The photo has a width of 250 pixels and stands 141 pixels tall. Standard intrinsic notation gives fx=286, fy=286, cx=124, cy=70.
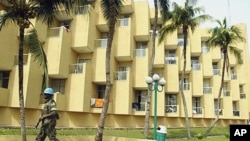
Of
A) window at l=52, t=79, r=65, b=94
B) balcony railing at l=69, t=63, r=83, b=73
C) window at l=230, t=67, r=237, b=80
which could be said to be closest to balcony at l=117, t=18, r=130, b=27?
balcony railing at l=69, t=63, r=83, b=73

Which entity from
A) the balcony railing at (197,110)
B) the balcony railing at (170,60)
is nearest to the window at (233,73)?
the balcony railing at (197,110)

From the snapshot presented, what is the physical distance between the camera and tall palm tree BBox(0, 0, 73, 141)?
12.5 m

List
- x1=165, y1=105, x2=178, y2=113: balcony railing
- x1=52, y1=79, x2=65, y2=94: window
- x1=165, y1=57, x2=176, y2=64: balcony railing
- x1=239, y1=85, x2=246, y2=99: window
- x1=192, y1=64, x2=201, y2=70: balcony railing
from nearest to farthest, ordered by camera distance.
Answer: x1=52, y1=79, x2=65, y2=94: window < x1=165, y1=105, x2=178, y2=113: balcony railing < x1=165, y1=57, x2=176, y2=64: balcony railing < x1=192, y1=64, x2=201, y2=70: balcony railing < x1=239, y1=85, x2=246, y2=99: window

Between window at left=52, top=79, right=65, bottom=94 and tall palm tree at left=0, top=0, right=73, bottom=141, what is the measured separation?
1591cm

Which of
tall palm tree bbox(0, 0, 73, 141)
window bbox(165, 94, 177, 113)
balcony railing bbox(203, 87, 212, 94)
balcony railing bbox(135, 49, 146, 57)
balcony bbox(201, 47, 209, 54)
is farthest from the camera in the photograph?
balcony bbox(201, 47, 209, 54)

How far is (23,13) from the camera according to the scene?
500 inches

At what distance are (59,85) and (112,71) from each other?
5.71 m

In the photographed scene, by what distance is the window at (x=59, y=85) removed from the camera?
28906 mm

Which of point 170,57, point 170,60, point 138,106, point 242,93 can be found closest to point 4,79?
point 138,106

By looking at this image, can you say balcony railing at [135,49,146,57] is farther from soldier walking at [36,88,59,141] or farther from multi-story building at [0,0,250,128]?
soldier walking at [36,88,59,141]

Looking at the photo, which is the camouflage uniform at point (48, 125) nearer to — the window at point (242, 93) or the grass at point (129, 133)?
the grass at point (129, 133)

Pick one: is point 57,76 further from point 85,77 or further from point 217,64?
point 217,64

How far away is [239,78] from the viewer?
42.0 meters

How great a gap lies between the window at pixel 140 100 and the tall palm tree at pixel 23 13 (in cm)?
1977
